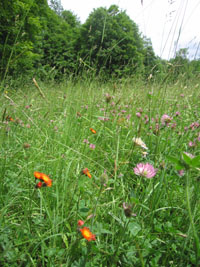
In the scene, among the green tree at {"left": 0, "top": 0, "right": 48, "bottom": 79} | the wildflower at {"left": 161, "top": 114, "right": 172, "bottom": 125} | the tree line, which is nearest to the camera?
the wildflower at {"left": 161, "top": 114, "right": 172, "bottom": 125}

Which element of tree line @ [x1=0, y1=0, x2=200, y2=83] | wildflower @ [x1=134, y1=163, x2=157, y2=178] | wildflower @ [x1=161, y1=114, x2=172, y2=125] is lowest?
wildflower @ [x1=134, y1=163, x2=157, y2=178]

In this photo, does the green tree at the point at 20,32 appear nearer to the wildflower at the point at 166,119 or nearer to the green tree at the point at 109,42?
the green tree at the point at 109,42

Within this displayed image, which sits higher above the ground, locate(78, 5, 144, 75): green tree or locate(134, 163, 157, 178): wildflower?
locate(78, 5, 144, 75): green tree

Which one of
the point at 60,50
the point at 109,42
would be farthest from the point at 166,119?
the point at 109,42

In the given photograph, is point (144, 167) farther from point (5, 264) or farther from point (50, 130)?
point (50, 130)

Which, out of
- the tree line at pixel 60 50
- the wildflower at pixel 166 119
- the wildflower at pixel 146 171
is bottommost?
the wildflower at pixel 146 171

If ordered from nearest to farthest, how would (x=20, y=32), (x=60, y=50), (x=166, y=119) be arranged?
(x=166, y=119) → (x=20, y=32) → (x=60, y=50)

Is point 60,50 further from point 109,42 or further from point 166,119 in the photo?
point 166,119

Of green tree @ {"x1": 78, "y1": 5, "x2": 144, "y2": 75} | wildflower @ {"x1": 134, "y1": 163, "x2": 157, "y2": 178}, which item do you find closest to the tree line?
green tree @ {"x1": 78, "y1": 5, "x2": 144, "y2": 75}

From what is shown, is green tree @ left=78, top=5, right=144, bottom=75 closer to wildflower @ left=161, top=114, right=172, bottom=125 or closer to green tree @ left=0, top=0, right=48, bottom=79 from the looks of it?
wildflower @ left=161, top=114, right=172, bottom=125

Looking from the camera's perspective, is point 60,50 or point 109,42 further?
point 109,42

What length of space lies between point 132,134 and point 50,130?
0.62 metres

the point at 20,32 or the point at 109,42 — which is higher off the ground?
the point at 109,42

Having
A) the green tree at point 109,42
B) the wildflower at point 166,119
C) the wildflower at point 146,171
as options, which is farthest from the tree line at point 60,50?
the wildflower at point 146,171
